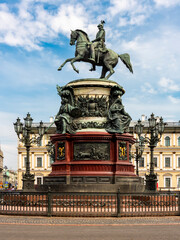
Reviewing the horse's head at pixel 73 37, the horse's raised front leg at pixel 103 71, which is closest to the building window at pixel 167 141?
the horse's raised front leg at pixel 103 71

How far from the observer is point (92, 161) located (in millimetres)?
20047

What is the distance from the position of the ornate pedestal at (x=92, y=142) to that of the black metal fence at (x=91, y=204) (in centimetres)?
253

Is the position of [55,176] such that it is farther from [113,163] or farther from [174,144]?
[174,144]

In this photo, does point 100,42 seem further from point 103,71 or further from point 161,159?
point 161,159

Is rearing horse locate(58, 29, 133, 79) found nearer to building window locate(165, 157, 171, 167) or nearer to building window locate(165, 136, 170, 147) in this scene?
building window locate(165, 136, 170, 147)

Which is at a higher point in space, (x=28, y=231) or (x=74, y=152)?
(x=74, y=152)

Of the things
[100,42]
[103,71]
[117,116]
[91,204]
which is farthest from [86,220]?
[100,42]

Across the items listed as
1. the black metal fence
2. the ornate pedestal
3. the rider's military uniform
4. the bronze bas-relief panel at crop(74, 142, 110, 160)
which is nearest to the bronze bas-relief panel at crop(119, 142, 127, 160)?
the ornate pedestal

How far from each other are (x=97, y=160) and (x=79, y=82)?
14.9 ft

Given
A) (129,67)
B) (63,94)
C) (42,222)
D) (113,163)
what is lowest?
(42,222)

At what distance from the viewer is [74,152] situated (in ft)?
66.9

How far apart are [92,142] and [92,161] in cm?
91

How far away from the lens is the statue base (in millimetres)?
19672

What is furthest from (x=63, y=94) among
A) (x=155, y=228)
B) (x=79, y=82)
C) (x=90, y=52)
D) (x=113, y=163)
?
(x=155, y=228)
